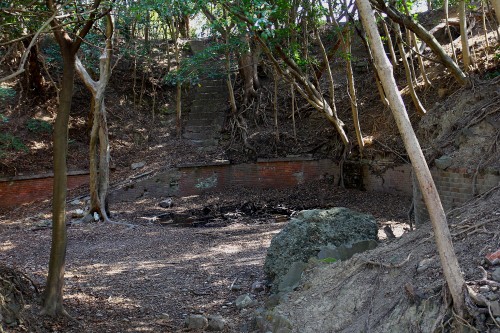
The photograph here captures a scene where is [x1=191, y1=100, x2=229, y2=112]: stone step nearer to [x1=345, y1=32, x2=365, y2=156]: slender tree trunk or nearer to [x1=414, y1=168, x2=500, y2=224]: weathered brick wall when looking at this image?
[x1=345, y1=32, x2=365, y2=156]: slender tree trunk

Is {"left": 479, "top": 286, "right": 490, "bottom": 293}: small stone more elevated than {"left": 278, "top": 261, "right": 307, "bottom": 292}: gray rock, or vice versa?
{"left": 479, "top": 286, "right": 490, "bottom": 293}: small stone

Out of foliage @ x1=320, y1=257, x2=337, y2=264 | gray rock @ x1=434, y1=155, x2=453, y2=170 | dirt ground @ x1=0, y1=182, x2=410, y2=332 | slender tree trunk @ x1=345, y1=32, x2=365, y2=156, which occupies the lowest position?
dirt ground @ x1=0, y1=182, x2=410, y2=332

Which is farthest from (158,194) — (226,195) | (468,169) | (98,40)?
(468,169)

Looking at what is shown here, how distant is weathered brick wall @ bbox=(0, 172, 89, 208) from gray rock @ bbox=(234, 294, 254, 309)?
11.7 m

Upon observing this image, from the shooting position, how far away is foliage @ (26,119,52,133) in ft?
63.5

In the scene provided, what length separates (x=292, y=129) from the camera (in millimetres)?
20562

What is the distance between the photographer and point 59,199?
22.7 feet

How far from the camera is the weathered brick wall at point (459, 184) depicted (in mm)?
7793

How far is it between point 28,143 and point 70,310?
43.6ft

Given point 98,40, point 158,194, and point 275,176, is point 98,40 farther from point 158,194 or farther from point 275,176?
point 275,176

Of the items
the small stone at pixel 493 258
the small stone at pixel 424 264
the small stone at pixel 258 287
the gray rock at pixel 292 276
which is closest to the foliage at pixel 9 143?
the small stone at pixel 258 287

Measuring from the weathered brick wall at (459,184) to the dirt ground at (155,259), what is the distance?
9.58ft

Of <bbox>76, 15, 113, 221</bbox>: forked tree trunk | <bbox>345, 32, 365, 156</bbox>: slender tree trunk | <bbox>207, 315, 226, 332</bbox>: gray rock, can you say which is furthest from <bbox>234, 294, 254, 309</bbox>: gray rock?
<bbox>345, 32, 365, 156</bbox>: slender tree trunk

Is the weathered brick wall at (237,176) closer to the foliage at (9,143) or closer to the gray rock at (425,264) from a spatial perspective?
the foliage at (9,143)
